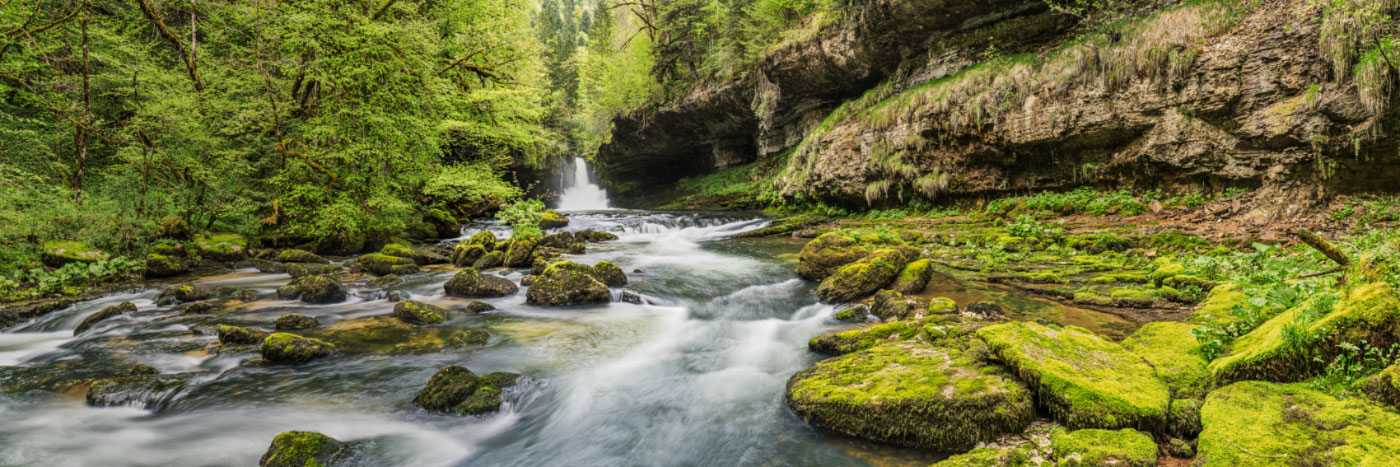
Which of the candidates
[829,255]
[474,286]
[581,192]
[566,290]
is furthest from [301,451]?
[581,192]

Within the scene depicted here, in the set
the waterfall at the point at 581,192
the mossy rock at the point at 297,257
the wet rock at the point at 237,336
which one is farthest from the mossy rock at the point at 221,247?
the waterfall at the point at 581,192

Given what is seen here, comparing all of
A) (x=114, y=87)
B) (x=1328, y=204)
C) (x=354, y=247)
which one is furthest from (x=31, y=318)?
(x=1328, y=204)

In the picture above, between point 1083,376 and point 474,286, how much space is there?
26.2ft

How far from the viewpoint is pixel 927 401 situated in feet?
10.7

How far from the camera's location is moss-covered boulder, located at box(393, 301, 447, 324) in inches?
261

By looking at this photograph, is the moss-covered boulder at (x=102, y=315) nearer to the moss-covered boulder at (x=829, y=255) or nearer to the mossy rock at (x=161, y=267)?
the mossy rock at (x=161, y=267)

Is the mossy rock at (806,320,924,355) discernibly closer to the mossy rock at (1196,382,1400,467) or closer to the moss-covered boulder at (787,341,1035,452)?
the moss-covered boulder at (787,341,1035,452)

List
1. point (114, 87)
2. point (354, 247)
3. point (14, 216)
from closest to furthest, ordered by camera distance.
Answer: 1. point (14, 216)
2. point (114, 87)
3. point (354, 247)

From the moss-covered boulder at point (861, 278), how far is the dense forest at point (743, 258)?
55 millimetres

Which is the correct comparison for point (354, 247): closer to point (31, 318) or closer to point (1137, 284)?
point (31, 318)

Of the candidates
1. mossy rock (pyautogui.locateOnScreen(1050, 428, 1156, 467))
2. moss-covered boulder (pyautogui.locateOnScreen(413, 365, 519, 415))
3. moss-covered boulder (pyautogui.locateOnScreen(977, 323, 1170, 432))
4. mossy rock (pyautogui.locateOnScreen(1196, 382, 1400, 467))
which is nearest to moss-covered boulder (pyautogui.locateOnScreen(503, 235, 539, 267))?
moss-covered boulder (pyautogui.locateOnScreen(413, 365, 519, 415))

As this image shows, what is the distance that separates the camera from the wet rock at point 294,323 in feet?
20.4

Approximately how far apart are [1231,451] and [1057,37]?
48.1ft

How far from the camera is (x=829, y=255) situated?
338 inches
